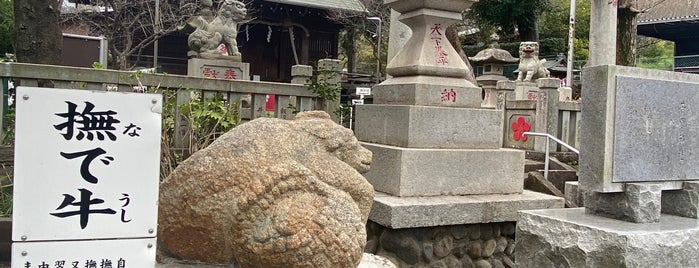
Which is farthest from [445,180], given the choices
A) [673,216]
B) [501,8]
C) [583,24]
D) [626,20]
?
[583,24]

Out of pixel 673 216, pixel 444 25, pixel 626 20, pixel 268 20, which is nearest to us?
pixel 673 216

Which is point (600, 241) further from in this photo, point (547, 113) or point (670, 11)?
point (670, 11)

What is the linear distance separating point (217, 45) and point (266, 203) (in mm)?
10122

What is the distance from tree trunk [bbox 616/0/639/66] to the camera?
13336 millimetres

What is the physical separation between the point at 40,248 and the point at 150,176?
0.43 metres

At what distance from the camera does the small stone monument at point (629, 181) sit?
11.2 ft

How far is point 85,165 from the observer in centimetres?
201

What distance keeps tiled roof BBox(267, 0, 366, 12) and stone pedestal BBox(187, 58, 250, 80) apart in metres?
6.31

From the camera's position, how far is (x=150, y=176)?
2111mm

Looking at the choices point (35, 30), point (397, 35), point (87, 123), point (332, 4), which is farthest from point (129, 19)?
point (87, 123)

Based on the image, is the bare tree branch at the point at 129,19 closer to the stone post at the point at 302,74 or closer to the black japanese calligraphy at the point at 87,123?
the stone post at the point at 302,74

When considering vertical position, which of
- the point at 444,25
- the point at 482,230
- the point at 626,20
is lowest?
the point at 482,230

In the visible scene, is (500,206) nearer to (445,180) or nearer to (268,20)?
(445,180)

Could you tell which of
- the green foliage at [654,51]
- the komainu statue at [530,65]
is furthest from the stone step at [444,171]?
the green foliage at [654,51]
